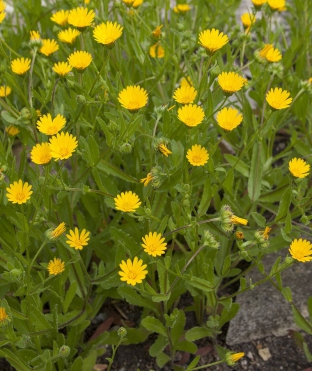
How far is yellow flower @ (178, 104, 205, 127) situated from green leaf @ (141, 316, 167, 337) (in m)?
0.69

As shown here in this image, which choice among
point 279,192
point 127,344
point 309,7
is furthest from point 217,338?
point 309,7

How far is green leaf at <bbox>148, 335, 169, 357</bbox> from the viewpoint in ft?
6.32

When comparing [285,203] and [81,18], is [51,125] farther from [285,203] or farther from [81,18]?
[285,203]

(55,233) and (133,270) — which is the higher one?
(55,233)

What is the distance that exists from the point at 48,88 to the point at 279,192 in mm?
967

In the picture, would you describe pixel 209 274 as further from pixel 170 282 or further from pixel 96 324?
pixel 96 324

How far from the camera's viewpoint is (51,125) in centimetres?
176

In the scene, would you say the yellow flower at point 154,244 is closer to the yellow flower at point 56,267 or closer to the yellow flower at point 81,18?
the yellow flower at point 56,267

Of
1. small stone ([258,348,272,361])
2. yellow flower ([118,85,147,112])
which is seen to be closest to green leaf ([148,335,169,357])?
small stone ([258,348,272,361])

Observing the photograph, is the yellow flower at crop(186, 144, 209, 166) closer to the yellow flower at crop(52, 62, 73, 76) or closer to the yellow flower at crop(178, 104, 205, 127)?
the yellow flower at crop(178, 104, 205, 127)

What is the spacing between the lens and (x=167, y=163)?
1.86 meters

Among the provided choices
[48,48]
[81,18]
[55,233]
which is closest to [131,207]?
[55,233]

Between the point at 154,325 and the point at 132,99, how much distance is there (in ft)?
2.59

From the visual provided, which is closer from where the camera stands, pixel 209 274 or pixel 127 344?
pixel 209 274
